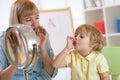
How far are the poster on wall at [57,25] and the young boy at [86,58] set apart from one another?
1.26m

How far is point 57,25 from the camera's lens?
2588 millimetres

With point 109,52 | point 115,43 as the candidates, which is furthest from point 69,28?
point 109,52

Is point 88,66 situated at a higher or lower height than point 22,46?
lower

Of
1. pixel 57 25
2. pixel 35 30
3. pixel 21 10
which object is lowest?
pixel 57 25

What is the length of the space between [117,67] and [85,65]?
0.73ft

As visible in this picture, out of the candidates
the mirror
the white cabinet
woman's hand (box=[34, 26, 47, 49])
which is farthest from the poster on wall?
the mirror

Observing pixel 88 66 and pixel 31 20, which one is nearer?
pixel 31 20

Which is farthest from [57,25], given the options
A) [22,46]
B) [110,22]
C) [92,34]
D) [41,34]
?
[22,46]

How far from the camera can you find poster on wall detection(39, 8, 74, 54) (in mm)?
2533

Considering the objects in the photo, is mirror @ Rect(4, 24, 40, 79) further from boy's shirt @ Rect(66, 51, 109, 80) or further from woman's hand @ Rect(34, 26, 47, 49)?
boy's shirt @ Rect(66, 51, 109, 80)

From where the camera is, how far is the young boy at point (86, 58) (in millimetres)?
1184

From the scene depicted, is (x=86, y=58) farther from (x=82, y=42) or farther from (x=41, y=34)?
(x=41, y=34)

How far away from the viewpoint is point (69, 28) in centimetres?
261

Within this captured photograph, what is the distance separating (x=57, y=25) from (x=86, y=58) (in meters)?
1.41
